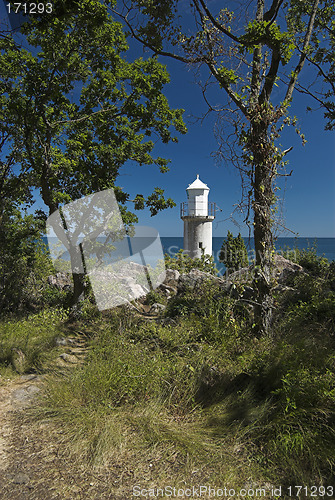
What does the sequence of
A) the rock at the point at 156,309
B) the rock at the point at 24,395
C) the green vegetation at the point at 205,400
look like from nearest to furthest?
the green vegetation at the point at 205,400 < the rock at the point at 24,395 < the rock at the point at 156,309

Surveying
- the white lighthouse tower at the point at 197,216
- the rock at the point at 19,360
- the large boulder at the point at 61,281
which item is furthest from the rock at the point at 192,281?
the white lighthouse tower at the point at 197,216

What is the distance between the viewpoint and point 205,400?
3225 mm

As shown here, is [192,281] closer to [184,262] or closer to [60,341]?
[60,341]

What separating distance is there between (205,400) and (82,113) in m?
6.19

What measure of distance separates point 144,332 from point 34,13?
159 inches

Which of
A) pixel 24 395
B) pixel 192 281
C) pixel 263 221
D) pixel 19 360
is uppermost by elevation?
pixel 263 221

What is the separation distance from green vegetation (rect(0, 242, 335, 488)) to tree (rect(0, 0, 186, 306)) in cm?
352

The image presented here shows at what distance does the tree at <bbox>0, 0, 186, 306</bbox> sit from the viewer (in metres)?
5.60

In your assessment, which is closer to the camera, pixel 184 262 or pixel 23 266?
pixel 23 266

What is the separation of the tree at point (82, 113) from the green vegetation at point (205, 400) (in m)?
3.52

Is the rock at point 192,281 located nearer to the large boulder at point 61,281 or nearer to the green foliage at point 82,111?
the green foliage at point 82,111

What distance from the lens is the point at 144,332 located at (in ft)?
15.9

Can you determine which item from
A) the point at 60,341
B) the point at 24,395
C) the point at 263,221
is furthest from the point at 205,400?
the point at 60,341

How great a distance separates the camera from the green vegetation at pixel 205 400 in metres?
2.41
